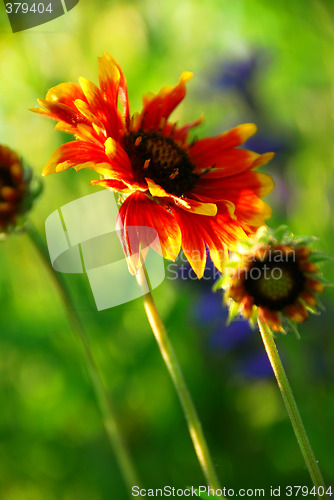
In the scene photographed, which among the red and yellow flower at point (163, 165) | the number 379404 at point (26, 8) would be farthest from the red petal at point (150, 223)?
the number 379404 at point (26, 8)

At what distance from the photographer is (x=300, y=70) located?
1519mm

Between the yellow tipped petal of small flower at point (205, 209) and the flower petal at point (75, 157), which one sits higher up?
the flower petal at point (75, 157)

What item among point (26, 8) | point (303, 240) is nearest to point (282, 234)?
point (303, 240)

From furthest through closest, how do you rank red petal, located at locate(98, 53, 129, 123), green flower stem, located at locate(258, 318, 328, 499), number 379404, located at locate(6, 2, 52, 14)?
number 379404, located at locate(6, 2, 52, 14) → red petal, located at locate(98, 53, 129, 123) → green flower stem, located at locate(258, 318, 328, 499)

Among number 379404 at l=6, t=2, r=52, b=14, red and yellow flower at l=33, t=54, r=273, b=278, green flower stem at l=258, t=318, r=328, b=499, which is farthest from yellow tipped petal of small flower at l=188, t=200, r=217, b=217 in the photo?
number 379404 at l=6, t=2, r=52, b=14

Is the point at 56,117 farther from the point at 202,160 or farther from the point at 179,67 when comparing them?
the point at 179,67

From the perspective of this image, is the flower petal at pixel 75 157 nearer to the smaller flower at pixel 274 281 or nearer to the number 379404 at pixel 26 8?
the smaller flower at pixel 274 281

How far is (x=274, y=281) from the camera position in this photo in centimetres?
41

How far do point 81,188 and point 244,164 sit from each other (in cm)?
A: 58

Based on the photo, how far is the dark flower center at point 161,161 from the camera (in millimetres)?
531

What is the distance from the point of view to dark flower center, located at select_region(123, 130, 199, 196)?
531 millimetres

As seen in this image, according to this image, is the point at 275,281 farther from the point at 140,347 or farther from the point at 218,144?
the point at 140,347

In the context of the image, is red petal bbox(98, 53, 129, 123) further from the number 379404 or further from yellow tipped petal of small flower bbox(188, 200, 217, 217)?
the number 379404

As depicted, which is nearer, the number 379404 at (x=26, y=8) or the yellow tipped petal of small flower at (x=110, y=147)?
the yellow tipped petal of small flower at (x=110, y=147)
